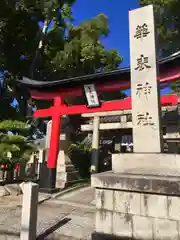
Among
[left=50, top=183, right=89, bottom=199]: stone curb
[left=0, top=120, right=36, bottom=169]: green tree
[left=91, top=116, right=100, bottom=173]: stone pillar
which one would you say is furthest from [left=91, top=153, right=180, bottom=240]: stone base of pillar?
[left=91, top=116, right=100, bottom=173]: stone pillar

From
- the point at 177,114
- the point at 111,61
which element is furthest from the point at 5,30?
the point at 177,114

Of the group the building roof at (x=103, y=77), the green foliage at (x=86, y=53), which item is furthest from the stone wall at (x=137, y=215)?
the green foliage at (x=86, y=53)

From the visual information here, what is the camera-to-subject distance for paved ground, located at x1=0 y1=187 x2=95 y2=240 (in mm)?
4320

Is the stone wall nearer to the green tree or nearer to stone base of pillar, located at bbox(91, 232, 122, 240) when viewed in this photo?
stone base of pillar, located at bbox(91, 232, 122, 240)

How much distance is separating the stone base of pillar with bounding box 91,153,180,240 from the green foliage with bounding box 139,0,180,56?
17962mm

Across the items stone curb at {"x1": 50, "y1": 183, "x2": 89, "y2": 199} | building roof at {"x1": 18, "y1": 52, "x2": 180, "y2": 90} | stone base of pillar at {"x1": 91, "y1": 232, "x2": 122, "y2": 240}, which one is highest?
building roof at {"x1": 18, "y1": 52, "x2": 180, "y2": 90}

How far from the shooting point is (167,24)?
19578mm

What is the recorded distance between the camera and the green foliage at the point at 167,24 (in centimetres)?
1834

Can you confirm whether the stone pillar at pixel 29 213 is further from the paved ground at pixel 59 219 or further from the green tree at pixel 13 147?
the green tree at pixel 13 147

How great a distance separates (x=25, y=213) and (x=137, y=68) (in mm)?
3653

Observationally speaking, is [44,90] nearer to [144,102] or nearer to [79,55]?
[144,102]

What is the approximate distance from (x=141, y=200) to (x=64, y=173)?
255 inches

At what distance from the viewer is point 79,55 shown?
61.4 feet

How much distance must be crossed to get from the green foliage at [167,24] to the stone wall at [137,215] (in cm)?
1853
